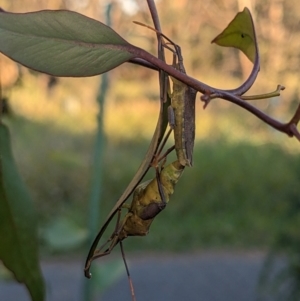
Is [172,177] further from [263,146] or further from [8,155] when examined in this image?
[263,146]

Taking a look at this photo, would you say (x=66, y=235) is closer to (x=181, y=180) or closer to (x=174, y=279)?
(x=174, y=279)

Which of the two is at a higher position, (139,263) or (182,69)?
(182,69)

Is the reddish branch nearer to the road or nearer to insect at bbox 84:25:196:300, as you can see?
Result: insect at bbox 84:25:196:300

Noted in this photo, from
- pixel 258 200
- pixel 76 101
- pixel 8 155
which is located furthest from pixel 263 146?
pixel 8 155

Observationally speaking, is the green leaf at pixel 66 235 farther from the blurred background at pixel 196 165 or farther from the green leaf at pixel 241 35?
the blurred background at pixel 196 165

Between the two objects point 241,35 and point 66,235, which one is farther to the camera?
point 66,235

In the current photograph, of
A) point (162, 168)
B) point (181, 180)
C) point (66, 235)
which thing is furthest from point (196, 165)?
point (162, 168)

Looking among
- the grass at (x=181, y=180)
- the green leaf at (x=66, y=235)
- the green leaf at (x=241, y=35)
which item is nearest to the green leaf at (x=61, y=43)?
the green leaf at (x=241, y=35)
